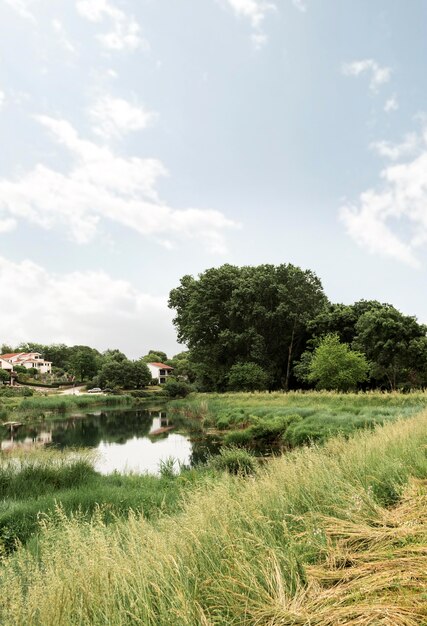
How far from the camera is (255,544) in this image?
9.91ft

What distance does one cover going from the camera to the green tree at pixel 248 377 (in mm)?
38906

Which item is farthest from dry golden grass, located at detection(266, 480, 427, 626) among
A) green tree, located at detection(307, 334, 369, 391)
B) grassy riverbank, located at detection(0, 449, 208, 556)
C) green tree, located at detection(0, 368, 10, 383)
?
green tree, located at detection(0, 368, 10, 383)

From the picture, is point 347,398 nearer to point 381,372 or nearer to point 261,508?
point 381,372

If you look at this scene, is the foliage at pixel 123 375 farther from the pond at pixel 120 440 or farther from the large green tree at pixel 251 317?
the pond at pixel 120 440

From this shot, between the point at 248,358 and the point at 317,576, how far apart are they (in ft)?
132

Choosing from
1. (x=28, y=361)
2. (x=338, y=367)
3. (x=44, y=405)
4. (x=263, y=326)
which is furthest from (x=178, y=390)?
(x=28, y=361)

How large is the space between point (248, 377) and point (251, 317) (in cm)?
689

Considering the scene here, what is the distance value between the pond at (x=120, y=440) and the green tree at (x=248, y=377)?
25.6 feet

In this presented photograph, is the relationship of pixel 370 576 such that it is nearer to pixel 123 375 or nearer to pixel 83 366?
pixel 123 375

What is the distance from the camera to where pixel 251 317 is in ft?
140

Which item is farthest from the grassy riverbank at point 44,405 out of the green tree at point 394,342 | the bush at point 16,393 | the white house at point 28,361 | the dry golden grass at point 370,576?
the white house at point 28,361

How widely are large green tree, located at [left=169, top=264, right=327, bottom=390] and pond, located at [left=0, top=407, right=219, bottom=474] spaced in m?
10.3

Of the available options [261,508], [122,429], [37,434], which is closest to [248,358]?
[122,429]

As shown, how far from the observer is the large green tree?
4216 centimetres
